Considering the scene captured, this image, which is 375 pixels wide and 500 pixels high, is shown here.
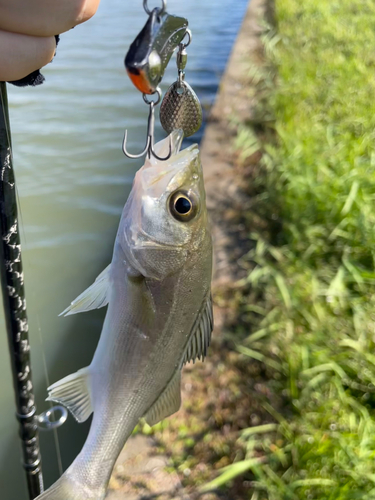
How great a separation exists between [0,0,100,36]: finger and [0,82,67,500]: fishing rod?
0.87 feet

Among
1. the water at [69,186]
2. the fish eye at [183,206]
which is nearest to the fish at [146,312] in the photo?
the fish eye at [183,206]

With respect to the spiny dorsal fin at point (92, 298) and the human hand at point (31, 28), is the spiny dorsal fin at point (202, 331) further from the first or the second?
the human hand at point (31, 28)

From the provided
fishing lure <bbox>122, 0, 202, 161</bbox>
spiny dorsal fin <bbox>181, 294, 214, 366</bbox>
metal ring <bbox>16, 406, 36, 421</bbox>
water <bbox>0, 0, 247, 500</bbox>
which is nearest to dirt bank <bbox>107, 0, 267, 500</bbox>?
water <bbox>0, 0, 247, 500</bbox>

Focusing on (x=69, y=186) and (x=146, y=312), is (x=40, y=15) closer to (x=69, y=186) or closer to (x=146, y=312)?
(x=146, y=312)

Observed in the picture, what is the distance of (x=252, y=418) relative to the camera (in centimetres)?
275

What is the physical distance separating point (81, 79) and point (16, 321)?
4.83 m

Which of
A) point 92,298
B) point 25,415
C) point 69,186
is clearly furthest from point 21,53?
point 69,186

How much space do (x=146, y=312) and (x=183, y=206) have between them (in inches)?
12.7

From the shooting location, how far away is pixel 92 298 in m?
1.44

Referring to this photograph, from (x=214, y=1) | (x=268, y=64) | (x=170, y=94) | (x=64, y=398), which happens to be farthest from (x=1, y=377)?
(x=214, y=1)

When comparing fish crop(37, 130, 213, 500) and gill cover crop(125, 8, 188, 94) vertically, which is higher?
gill cover crop(125, 8, 188, 94)

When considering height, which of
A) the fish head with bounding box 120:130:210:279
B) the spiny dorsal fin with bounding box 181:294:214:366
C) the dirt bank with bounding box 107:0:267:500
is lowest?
the dirt bank with bounding box 107:0:267:500

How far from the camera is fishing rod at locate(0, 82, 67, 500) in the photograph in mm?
1354

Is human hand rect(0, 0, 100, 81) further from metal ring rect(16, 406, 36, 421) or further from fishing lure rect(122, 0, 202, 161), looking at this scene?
metal ring rect(16, 406, 36, 421)
